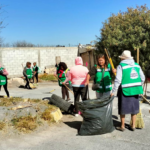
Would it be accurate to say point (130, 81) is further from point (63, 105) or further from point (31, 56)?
point (31, 56)

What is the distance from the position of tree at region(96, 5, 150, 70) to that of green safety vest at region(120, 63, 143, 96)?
8.03 m

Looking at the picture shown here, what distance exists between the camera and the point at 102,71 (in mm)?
4754

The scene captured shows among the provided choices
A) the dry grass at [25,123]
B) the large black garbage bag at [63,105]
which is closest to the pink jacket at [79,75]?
the large black garbage bag at [63,105]

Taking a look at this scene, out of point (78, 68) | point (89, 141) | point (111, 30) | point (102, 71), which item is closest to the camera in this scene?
point (89, 141)

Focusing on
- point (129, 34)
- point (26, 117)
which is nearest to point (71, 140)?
point (26, 117)

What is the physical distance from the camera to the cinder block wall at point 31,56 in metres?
19.0

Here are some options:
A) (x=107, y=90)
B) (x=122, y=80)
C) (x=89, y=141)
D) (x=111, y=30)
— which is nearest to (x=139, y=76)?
(x=122, y=80)

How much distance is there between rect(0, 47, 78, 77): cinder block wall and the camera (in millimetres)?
18984

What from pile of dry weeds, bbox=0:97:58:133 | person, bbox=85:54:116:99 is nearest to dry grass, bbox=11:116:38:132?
pile of dry weeds, bbox=0:97:58:133

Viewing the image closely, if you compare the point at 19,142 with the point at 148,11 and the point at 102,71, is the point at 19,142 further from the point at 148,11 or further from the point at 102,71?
the point at 148,11

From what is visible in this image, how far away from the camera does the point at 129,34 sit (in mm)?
12914

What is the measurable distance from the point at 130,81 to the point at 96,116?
1005mm

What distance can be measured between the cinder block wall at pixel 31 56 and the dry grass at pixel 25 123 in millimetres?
15019

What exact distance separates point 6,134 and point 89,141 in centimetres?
174
